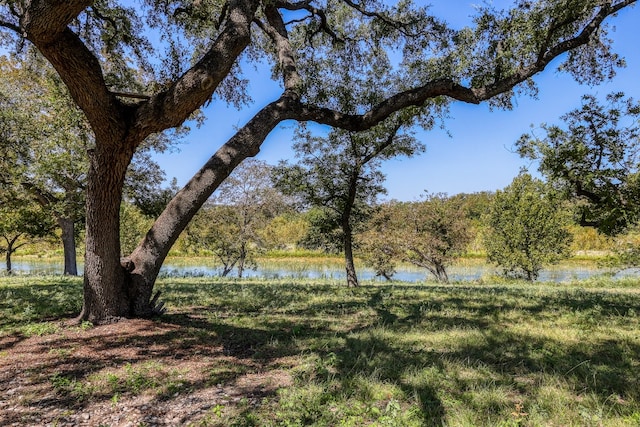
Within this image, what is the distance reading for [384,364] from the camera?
3770 mm

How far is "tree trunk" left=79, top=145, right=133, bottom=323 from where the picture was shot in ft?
17.1

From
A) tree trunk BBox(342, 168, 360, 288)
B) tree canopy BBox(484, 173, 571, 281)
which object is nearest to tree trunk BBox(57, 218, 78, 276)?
tree trunk BBox(342, 168, 360, 288)

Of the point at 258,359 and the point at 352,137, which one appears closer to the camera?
the point at 258,359

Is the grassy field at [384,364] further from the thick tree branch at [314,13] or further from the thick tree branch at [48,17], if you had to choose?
the thick tree branch at [314,13]

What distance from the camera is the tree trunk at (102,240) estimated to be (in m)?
5.21

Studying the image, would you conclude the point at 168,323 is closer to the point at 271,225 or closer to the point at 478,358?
the point at 478,358

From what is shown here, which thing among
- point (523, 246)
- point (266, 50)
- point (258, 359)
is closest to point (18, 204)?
point (266, 50)

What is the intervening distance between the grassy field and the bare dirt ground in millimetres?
23

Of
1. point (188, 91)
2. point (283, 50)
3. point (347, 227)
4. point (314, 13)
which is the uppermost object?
point (314, 13)

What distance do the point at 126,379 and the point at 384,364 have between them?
2438 millimetres

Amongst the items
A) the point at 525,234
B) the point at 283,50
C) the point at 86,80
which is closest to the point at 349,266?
the point at 283,50

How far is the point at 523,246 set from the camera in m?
24.2

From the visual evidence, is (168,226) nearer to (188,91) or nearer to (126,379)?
(188,91)

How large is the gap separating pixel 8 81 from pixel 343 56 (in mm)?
13891
